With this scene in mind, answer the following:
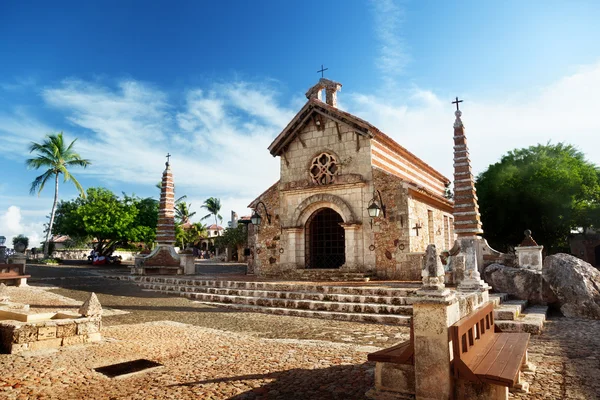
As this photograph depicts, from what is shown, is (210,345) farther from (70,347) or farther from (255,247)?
(255,247)

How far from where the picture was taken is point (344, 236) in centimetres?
1506

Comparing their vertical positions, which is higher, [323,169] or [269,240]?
[323,169]

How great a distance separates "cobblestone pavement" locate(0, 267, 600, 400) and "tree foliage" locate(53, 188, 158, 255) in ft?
81.4

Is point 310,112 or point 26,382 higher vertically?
point 310,112

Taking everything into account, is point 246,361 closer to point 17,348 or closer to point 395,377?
point 395,377

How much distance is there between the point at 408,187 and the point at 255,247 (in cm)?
721

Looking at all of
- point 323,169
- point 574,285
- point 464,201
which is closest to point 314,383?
point 574,285

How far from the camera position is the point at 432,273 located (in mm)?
3779

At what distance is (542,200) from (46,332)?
27.1m

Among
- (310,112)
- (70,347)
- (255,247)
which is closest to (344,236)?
(255,247)

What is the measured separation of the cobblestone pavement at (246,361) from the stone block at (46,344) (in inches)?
10.1

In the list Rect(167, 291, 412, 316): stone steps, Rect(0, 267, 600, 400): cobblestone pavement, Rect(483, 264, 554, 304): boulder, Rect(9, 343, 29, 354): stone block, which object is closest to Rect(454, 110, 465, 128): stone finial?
Rect(483, 264, 554, 304): boulder

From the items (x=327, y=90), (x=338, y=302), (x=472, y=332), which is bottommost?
(x=338, y=302)

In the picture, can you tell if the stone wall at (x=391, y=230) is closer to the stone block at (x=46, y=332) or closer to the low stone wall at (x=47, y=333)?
the low stone wall at (x=47, y=333)
